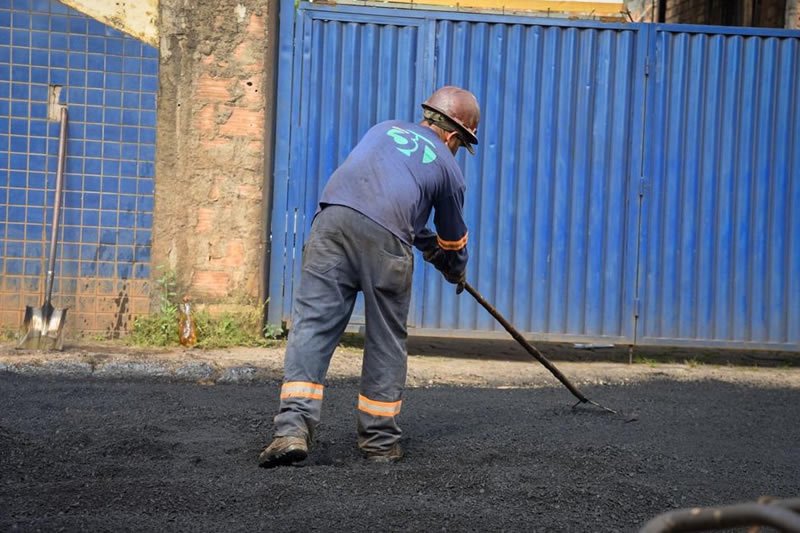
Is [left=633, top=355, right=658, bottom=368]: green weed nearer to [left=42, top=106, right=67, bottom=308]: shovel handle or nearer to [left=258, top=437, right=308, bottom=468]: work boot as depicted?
[left=258, top=437, right=308, bottom=468]: work boot

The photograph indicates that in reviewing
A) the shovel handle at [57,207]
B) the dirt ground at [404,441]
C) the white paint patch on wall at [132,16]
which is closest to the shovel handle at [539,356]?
the dirt ground at [404,441]

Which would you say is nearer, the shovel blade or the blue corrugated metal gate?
the shovel blade

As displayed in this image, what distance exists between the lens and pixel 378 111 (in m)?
7.15

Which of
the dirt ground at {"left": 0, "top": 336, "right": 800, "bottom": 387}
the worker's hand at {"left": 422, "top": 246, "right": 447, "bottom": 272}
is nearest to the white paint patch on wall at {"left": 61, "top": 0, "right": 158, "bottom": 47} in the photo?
the dirt ground at {"left": 0, "top": 336, "right": 800, "bottom": 387}

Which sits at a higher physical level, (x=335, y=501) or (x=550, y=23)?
(x=550, y=23)

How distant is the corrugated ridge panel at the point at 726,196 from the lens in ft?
23.7

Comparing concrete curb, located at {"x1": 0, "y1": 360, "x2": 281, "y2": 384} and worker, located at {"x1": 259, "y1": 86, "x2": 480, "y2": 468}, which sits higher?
worker, located at {"x1": 259, "y1": 86, "x2": 480, "y2": 468}

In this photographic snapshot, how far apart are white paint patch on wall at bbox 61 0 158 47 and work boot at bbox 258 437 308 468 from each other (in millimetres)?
4215

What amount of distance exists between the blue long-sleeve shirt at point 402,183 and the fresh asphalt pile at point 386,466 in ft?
3.59

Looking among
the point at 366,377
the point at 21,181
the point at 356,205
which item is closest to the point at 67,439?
the point at 366,377

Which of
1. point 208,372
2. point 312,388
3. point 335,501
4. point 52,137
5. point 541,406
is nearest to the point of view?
point 335,501

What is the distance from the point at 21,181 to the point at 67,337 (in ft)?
4.04

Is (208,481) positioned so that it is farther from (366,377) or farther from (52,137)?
(52,137)

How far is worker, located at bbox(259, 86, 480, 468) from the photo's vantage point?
411 cm
